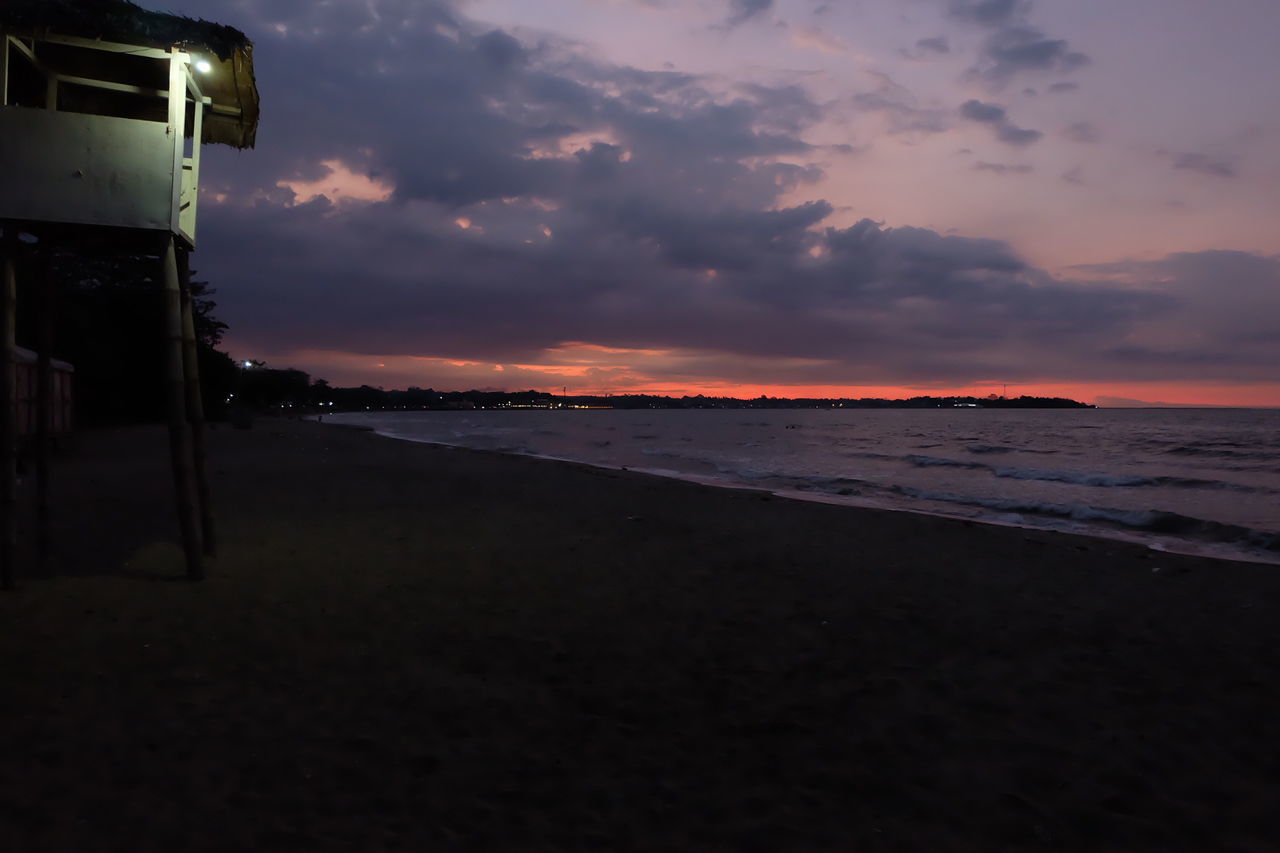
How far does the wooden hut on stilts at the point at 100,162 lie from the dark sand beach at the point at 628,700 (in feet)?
5.17

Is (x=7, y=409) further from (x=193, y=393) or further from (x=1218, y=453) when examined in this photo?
(x=1218, y=453)

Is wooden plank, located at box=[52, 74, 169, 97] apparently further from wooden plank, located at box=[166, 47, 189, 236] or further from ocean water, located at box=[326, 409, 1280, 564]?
ocean water, located at box=[326, 409, 1280, 564]

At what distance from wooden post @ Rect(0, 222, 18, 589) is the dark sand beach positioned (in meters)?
0.41

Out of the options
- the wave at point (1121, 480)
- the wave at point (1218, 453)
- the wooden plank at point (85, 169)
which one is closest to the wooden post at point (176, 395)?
the wooden plank at point (85, 169)

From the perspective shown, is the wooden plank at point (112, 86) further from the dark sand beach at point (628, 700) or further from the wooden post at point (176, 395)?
the dark sand beach at point (628, 700)

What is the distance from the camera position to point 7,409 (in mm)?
6027

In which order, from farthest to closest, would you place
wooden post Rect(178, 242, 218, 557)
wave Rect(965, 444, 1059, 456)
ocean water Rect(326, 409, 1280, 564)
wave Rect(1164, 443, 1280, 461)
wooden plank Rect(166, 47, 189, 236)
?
wave Rect(965, 444, 1059, 456), wave Rect(1164, 443, 1280, 461), ocean water Rect(326, 409, 1280, 564), wooden post Rect(178, 242, 218, 557), wooden plank Rect(166, 47, 189, 236)

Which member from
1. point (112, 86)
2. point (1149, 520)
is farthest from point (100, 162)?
point (1149, 520)

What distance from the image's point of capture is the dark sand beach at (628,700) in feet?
10.5

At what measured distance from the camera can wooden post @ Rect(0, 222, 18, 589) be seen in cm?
598

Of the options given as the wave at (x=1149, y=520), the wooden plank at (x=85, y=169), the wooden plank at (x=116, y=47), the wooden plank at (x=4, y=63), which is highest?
the wooden plank at (x=116, y=47)

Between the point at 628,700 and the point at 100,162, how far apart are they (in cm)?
627

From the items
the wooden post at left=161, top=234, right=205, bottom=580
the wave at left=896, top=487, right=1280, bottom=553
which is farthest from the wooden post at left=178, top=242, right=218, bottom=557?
the wave at left=896, top=487, right=1280, bottom=553

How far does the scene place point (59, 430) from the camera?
1931cm
